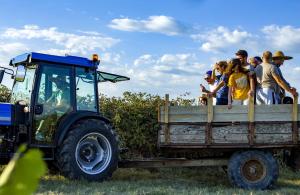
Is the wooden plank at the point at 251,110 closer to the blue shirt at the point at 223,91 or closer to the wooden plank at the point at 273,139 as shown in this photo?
the wooden plank at the point at 273,139

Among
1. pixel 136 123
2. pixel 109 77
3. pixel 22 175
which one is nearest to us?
pixel 22 175

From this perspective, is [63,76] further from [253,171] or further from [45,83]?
[253,171]

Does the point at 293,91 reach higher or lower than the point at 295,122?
higher

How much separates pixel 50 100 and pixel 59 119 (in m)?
0.31

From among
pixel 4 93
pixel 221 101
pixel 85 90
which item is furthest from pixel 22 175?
pixel 4 93

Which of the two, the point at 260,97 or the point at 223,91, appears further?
the point at 223,91

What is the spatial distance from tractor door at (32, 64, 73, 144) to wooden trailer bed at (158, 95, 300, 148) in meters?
1.59

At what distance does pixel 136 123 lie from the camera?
9.56 metres

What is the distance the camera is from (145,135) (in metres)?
9.55

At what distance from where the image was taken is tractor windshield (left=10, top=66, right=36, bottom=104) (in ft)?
23.9

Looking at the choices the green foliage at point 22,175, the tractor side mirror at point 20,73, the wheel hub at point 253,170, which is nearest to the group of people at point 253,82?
the wheel hub at point 253,170

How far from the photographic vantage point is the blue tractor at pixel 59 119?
7094mm

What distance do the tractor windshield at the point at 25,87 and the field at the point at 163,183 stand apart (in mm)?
1276

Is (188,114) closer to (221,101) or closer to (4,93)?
(221,101)
